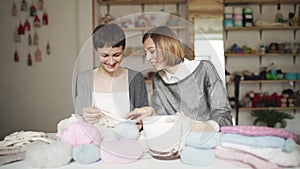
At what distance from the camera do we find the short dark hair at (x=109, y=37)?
0.43 metres

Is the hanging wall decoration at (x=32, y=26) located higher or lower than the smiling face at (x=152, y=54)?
higher

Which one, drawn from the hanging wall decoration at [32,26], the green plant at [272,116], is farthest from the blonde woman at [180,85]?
the green plant at [272,116]

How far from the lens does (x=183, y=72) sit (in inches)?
17.4

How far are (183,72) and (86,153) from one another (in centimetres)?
18

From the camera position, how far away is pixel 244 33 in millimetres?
1854

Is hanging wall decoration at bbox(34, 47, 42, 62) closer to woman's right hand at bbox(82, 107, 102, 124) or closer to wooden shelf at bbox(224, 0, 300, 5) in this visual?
woman's right hand at bbox(82, 107, 102, 124)

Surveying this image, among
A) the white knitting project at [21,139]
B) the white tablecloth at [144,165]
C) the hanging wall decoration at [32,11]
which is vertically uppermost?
the hanging wall decoration at [32,11]

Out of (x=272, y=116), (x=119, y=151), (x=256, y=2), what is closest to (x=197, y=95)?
(x=119, y=151)

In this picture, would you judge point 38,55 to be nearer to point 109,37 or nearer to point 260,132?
point 109,37

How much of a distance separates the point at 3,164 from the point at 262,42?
1.74m

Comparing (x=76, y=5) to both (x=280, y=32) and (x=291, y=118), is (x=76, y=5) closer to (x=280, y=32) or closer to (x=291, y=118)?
(x=291, y=118)

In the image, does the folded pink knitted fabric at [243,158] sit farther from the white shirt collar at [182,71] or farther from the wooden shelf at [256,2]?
the wooden shelf at [256,2]

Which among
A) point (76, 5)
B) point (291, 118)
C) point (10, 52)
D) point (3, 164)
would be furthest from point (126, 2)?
point (3, 164)

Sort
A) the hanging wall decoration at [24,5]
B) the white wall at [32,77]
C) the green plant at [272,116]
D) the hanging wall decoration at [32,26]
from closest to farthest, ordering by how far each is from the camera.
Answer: the white wall at [32,77] → the hanging wall decoration at [32,26] → the hanging wall decoration at [24,5] → the green plant at [272,116]
